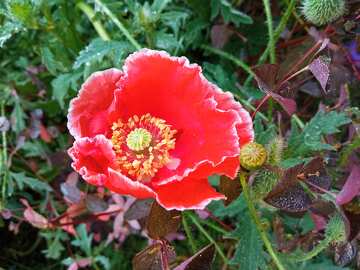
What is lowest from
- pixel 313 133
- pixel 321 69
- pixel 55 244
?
pixel 55 244

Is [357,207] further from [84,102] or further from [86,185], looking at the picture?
[86,185]

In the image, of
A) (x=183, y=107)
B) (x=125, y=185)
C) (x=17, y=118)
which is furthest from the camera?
(x=17, y=118)

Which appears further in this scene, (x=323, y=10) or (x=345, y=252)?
(x=323, y=10)

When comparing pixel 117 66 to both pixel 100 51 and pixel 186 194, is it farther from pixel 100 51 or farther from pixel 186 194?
pixel 186 194

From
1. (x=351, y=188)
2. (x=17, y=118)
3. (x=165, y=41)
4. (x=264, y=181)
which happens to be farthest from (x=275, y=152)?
(x=17, y=118)

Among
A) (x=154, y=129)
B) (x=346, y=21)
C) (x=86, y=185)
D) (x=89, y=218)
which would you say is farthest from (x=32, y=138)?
(x=346, y=21)

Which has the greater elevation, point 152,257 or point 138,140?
point 138,140

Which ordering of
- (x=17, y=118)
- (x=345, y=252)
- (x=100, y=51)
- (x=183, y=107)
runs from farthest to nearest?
(x=17, y=118), (x=100, y=51), (x=183, y=107), (x=345, y=252)
